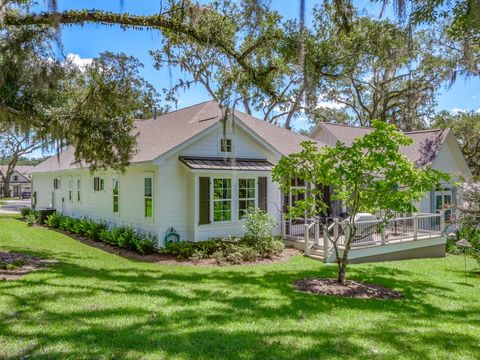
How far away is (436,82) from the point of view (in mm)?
22266

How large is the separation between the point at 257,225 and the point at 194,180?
8.49 ft

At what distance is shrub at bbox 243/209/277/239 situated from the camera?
12242mm

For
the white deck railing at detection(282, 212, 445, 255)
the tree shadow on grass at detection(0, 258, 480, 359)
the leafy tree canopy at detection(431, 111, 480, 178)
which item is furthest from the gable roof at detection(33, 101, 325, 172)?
the leafy tree canopy at detection(431, 111, 480, 178)

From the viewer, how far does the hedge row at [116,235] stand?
460 inches

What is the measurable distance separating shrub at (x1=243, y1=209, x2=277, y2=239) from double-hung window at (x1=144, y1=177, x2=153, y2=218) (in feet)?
10.6

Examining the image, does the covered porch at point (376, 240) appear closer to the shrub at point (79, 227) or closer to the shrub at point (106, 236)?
the shrub at point (106, 236)

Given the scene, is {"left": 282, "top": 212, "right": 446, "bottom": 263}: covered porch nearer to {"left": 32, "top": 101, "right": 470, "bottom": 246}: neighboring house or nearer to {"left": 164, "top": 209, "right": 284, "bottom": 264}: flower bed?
{"left": 164, "top": 209, "right": 284, "bottom": 264}: flower bed

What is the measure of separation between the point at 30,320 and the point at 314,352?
392 centimetres

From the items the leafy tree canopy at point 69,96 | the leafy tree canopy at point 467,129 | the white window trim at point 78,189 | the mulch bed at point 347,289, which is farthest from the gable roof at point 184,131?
the leafy tree canopy at point 467,129

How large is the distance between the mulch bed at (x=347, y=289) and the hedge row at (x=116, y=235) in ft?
17.7

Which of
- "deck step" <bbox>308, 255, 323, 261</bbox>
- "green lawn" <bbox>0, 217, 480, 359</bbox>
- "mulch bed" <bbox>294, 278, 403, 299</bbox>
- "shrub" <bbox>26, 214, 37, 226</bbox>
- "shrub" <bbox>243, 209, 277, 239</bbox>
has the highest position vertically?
"shrub" <bbox>243, 209, 277, 239</bbox>

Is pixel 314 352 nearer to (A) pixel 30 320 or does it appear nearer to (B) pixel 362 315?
(B) pixel 362 315

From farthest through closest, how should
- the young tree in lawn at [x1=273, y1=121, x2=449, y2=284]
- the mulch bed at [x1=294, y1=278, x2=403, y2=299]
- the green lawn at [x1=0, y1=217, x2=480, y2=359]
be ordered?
the mulch bed at [x1=294, y1=278, x2=403, y2=299] → the young tree in lawn at [x1=273, y1=121, x2=449, y2=284] → the green lawn at [x1=0, y1=217, x2=480, y2=359]

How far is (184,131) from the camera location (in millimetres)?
13141
